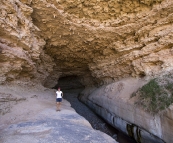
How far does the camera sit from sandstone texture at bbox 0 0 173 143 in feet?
22.4

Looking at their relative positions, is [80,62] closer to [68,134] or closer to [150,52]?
[150,52]

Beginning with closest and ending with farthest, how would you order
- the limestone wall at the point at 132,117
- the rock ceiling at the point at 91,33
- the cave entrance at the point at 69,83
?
1. the limestone wall at the point at 132,117
2. the rock ceiling at the point at 91,33
3. the cave entrance at the point at 69,83

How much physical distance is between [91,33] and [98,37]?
0.72m

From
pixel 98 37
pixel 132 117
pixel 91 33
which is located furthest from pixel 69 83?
pixel 132 117

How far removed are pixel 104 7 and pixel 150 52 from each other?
13.9 feet

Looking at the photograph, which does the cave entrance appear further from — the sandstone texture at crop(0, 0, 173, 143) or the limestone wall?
the limestone wall

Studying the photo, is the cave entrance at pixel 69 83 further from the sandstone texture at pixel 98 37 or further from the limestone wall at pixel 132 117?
the limestone wall at pixel 132 117

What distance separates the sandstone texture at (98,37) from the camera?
269 inches

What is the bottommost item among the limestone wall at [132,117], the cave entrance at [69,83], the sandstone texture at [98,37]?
the limestone wall at [132,117]

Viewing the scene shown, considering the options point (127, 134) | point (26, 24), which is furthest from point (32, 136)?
point (26, 24)

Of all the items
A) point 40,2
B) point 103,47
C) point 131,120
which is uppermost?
point 40,2

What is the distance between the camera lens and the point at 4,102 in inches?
241

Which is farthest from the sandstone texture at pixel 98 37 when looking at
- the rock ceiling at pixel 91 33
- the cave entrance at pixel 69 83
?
the cave entrance at pixel 69 83

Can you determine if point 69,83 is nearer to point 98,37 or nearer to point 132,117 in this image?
point 98,37
